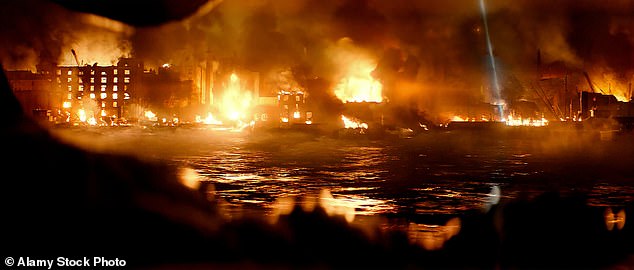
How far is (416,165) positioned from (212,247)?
1522 centimetres

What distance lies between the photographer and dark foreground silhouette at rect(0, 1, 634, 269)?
6273 millimetres

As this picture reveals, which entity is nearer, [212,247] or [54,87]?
[212,247]

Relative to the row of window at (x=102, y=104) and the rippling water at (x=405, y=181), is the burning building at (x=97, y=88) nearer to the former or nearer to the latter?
the row of window at (x=102, y=104)

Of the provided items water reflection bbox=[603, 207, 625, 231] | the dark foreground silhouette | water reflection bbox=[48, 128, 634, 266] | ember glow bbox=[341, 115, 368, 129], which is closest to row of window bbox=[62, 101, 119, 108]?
ember glow bbox=[341, 115, 368, 129]

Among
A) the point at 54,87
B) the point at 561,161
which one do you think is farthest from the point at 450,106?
the point at 54,87

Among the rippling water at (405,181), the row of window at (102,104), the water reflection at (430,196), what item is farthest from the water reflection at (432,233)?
the row of window at (102,104)

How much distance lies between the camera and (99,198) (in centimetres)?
858

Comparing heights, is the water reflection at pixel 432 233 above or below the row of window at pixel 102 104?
below

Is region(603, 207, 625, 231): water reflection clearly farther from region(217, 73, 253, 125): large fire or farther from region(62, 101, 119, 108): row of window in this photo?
region(62, 101, 119, 108): row of window

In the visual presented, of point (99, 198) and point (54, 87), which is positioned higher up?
point (54, 87)

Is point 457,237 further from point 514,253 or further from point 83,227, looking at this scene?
point 83,227

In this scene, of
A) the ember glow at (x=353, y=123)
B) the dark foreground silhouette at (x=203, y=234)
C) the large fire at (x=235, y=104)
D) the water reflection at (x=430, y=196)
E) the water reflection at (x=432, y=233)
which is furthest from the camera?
the large fire at (x=235, y=104)

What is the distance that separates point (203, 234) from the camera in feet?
24.3

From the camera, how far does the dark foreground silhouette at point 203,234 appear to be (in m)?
6.27
